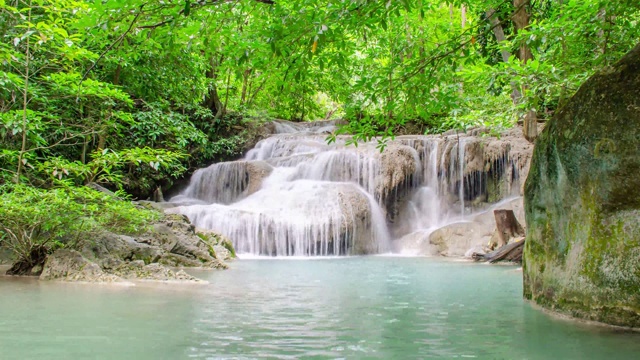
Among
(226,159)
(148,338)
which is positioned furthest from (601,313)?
(226,159)

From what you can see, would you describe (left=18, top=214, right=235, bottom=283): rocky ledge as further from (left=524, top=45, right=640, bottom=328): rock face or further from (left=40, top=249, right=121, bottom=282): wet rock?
(left=524, top=45, right=640, bottom=328): rock face

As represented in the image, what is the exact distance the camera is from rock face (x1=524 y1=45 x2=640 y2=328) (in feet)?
13.9

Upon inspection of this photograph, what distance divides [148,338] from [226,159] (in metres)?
19.5

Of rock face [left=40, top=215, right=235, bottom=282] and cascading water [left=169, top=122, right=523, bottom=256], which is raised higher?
cascading water [left=169, top=122, right=523, bottom=256]

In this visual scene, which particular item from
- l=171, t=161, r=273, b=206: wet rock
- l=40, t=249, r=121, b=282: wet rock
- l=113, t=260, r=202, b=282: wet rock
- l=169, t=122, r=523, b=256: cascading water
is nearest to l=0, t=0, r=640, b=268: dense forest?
l=40, t=249, r=121, b=282: wet rock

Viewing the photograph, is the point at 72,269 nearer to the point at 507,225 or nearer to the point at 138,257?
the point at 138,257

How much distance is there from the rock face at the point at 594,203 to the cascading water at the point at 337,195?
1112cm

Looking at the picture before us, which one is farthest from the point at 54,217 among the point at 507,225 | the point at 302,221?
the point at 507,225

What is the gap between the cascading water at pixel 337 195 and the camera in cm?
1584

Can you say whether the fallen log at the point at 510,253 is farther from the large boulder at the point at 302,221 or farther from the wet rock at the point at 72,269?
the wet rock at the point at 72,269

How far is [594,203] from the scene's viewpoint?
4.52m

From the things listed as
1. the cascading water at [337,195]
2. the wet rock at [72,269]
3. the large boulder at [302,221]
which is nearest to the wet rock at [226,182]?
the cascading water at [337,195]

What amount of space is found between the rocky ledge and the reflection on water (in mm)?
502

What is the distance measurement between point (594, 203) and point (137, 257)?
22.9 feet
